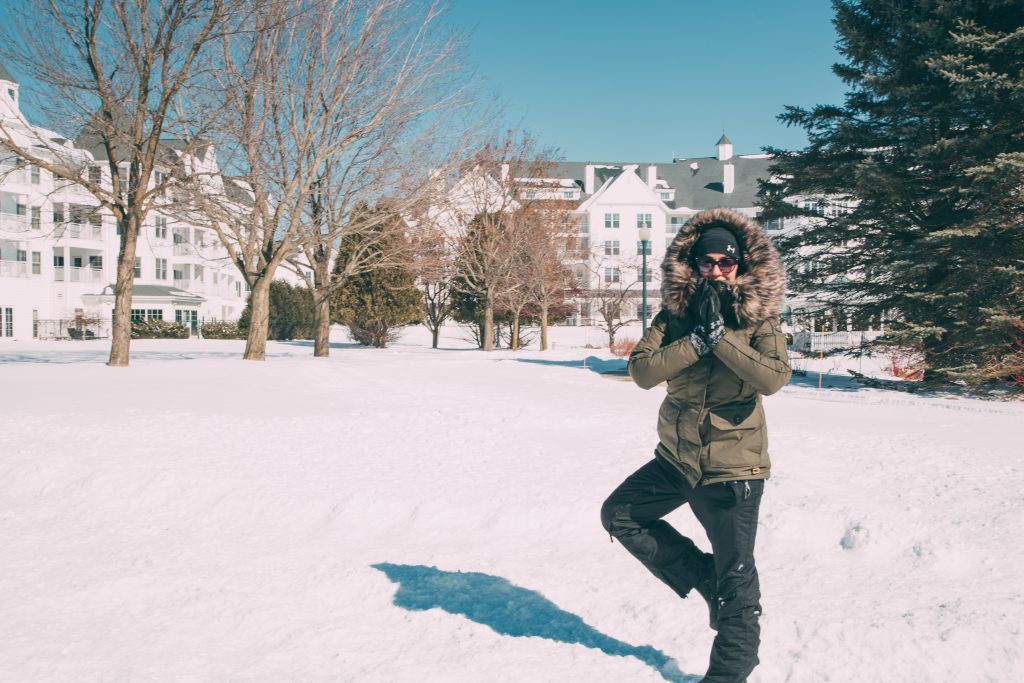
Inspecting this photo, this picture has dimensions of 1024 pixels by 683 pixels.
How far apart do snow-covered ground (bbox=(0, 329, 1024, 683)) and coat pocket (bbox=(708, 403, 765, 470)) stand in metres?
1.06

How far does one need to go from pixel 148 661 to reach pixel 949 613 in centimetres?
402

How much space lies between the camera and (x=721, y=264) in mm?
3367

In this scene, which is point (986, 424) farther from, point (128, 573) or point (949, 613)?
point (128, 573)

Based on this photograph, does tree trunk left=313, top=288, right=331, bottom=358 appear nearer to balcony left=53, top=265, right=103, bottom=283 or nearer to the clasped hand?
the clasped hand

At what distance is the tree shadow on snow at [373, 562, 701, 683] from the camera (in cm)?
389

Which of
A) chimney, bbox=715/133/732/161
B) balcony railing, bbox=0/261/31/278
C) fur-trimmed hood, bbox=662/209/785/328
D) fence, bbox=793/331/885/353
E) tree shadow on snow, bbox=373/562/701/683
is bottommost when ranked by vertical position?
tree shadow on snow, bbox=373/562/701/683

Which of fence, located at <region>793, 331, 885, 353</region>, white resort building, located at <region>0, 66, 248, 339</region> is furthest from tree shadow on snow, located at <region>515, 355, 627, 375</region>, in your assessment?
white resort building, located at <region>0, 66, 248, 339</region>

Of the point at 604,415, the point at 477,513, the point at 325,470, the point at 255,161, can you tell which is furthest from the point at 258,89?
the point at 477,513

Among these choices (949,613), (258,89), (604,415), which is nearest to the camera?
(949,613)

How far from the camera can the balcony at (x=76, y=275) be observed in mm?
47531

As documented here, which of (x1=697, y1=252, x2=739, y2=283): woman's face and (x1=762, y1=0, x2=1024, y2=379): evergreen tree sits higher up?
(x1=762, y1=0, x2=1024, y2=379): evergreen tree

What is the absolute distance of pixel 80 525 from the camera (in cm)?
627

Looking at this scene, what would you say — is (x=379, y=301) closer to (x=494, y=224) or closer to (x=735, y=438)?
(x=494, y=224)

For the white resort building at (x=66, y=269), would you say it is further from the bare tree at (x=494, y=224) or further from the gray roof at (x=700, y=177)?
the gray roof at (x=700, y=177)
